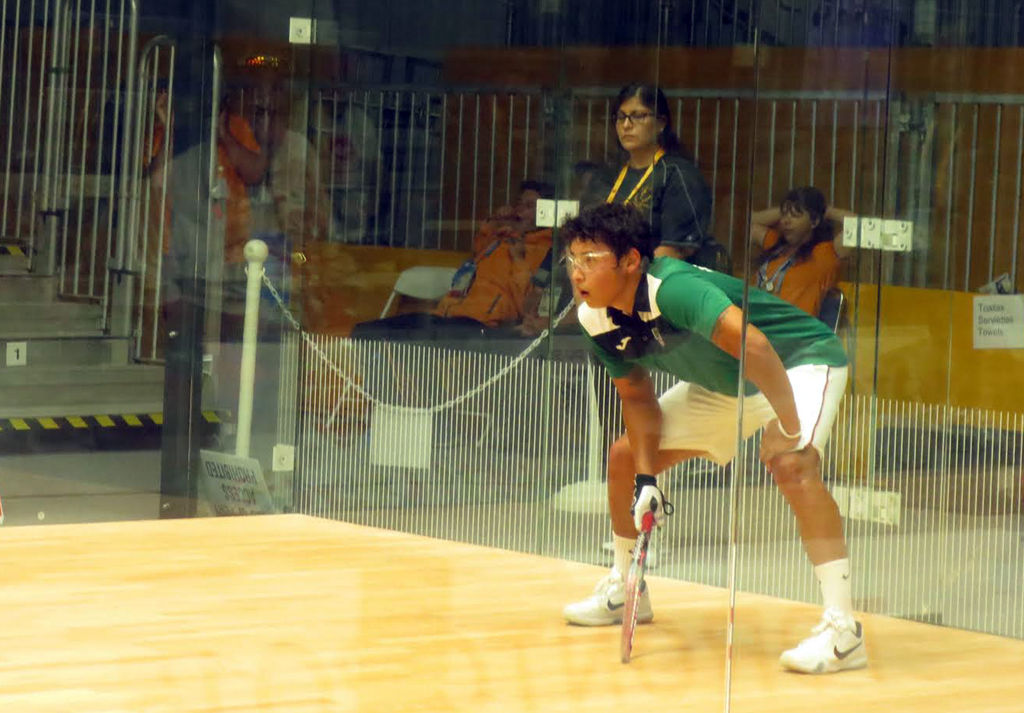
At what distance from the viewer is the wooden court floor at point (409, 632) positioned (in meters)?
2.18

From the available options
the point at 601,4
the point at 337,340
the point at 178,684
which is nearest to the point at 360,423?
the point at 337,340

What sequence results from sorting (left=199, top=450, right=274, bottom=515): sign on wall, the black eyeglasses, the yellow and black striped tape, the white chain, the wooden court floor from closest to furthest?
the wooden court floor, the black eyeglasses, the white chain, (left=199, top=450, right=274, bottom=515): sign on wall, the yellow and black striped tape

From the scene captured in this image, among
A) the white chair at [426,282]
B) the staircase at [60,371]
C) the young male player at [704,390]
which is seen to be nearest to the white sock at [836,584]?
the young male player at [704,390]

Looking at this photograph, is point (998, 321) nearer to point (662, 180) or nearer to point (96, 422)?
point (662, 180)

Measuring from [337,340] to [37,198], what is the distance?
19.8 inches

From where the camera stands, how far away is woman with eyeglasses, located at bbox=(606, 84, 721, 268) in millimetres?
2258

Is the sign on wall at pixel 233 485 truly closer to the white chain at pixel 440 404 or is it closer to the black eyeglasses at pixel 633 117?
the white chain at pixel 440 404

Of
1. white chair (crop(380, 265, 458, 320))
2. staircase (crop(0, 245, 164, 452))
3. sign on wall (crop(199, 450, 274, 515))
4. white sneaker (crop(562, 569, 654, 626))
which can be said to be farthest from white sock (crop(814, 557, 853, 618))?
staircase (crop(0, 245, 164, 452))

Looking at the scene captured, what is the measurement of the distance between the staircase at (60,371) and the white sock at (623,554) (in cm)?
79

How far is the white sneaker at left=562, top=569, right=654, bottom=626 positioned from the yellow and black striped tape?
672 mm

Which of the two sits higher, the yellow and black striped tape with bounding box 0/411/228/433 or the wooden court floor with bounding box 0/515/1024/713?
the yellow and black striped tape with bounding box 0/411/228/433

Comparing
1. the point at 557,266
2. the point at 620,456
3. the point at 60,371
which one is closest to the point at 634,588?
the point at 620,456

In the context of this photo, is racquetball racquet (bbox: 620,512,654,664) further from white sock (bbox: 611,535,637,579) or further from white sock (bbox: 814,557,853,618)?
white sock (bbox: 814,557,853,618)

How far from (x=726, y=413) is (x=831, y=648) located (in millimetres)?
342
